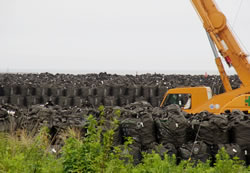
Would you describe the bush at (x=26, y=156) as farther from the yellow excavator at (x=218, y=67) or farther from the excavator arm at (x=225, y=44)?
the excavator arm at (x=225, y=44)

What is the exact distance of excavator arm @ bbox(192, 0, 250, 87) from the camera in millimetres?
12492

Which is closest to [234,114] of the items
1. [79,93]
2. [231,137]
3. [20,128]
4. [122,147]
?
[231,137]

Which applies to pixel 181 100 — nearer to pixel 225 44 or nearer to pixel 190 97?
pixel 190 97

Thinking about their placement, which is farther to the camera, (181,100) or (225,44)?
(225,44)

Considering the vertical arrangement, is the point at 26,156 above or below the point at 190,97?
below

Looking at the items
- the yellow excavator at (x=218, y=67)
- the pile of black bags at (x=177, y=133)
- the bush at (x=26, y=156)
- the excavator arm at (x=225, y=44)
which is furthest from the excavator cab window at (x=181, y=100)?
the bush at (x=26, y=156)

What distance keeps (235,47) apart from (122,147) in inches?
256

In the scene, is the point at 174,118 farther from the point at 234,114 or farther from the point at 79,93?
the point at 79,93

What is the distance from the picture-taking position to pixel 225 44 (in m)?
12.6

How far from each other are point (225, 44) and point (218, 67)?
812 millimetres

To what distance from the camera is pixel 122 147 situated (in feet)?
25.8

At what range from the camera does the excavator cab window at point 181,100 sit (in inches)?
480

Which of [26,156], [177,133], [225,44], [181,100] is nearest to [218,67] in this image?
[225,44]

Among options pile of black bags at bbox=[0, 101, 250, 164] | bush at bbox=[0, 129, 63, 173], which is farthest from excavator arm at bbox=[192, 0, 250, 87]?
bush at bbox=[0, 129, 63, 173]
